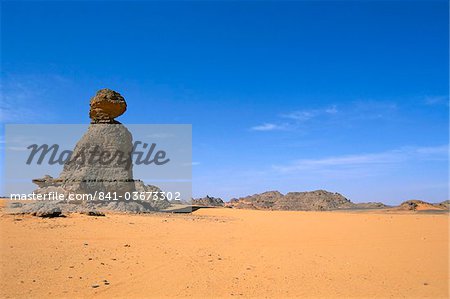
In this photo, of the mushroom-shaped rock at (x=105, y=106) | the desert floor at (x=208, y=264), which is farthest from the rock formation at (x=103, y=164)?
the desert floor at (x=208, y=264)

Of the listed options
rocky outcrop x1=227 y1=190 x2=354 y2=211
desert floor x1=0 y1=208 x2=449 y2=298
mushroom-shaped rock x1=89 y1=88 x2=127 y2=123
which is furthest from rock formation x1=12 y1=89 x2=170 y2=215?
rocky outcrop x1=227 y1=190 x2=354 y2=211

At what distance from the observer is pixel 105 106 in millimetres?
24078

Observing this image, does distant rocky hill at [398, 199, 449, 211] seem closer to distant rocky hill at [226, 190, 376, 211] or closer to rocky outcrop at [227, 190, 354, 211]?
distant rocky hill at [226, 190, 376, 211]

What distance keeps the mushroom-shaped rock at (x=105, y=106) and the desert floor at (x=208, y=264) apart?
45.7 feet

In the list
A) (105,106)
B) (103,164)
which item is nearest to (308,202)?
(103,164)

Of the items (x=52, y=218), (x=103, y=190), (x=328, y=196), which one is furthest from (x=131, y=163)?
(x=328, y=196)

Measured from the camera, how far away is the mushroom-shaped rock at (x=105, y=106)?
24.0 meters

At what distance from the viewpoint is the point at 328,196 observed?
3981cm

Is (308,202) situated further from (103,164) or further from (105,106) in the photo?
(105,106)

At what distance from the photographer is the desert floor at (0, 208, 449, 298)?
17.6ft

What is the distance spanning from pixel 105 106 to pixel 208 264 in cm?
2012

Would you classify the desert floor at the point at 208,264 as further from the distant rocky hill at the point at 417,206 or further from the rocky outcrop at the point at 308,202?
the rocky outcrop at the point at 308,202

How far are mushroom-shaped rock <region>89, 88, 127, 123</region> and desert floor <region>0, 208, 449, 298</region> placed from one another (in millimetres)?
13934

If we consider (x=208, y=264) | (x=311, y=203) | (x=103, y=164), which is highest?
(x=103, y=164)
